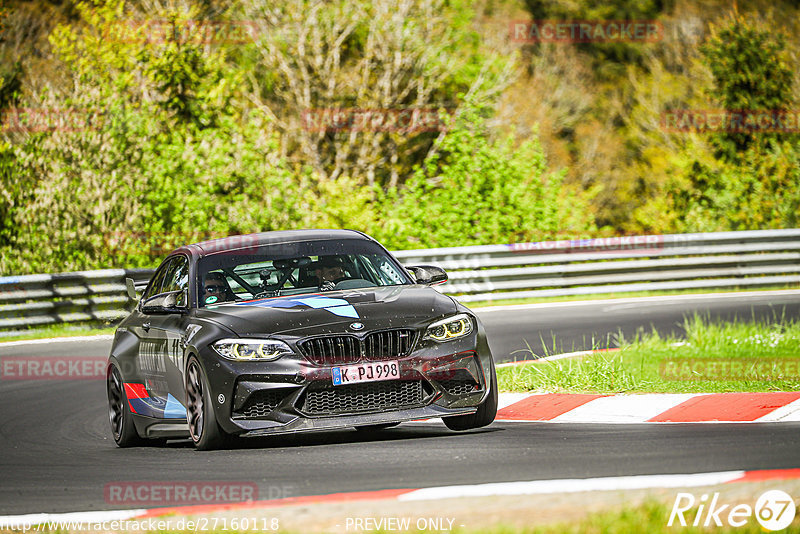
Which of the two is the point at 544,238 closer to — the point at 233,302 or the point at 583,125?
the point at 233,302

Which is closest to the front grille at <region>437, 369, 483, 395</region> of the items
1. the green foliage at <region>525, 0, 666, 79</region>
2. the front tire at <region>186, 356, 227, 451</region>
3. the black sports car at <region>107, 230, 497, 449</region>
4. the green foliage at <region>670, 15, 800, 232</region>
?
the black sports car at <region>107, 230, 497, 449</region>

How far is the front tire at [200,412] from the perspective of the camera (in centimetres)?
786

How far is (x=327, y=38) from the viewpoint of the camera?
3653 cm

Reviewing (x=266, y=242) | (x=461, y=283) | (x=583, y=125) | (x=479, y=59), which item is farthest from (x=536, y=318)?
(x=583, y=125)

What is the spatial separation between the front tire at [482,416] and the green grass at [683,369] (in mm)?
1775

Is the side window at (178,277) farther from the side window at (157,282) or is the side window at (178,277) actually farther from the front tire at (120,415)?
the front tire at (120,415)

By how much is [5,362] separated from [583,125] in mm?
39871

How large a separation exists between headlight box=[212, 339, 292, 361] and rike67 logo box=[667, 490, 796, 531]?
3014 millimetres

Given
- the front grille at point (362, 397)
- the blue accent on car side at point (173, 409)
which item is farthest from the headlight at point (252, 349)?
the blue accent on car side at point (173, 409)

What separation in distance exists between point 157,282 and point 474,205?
14.9 meters

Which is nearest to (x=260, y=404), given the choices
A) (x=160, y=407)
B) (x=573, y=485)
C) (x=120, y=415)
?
(x=160, y=407)

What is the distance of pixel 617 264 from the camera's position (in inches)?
846

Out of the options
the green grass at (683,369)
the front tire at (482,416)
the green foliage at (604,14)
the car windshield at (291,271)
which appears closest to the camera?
the front tire at (482,416)

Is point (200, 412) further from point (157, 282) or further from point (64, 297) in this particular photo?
point (64, 297)
